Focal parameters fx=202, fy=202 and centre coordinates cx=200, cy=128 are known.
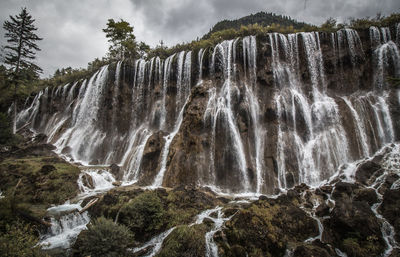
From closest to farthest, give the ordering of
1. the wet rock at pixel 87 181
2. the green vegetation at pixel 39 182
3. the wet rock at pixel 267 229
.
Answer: the wet rock at pixel 267 229, the green vegetation at pixel 39 182, the wet rock at pixel 87 181

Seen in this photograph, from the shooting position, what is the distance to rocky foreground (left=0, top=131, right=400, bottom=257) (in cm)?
711

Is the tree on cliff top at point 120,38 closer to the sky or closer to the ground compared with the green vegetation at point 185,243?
closer to the sky

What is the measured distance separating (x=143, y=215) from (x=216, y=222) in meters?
3.30

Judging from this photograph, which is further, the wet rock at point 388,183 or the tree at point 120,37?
the tree at point 120,37

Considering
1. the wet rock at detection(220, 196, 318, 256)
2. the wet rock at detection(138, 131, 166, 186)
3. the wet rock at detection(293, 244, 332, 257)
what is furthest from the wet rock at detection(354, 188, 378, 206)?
the wet rock at detection(138, 131, 166, 186)

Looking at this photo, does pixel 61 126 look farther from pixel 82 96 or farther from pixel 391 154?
pixel 391 154

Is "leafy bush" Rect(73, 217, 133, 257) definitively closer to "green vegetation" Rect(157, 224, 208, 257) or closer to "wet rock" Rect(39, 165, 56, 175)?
"green vegetation" Rect(157, 224, 208, 257)

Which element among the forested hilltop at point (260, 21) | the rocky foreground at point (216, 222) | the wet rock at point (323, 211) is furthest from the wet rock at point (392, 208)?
the forested hilltop at point (260, 21)

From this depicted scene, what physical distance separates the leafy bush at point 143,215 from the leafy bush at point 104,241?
4.93 feet

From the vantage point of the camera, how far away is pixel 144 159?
58.8ft

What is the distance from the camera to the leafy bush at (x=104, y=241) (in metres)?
6.54


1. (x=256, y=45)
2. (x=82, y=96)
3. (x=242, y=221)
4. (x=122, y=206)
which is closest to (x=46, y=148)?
(x=82, y=96)

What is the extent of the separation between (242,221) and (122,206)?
5556mm

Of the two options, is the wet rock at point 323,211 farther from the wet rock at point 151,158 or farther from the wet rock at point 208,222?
the wet rock at point 151,158
